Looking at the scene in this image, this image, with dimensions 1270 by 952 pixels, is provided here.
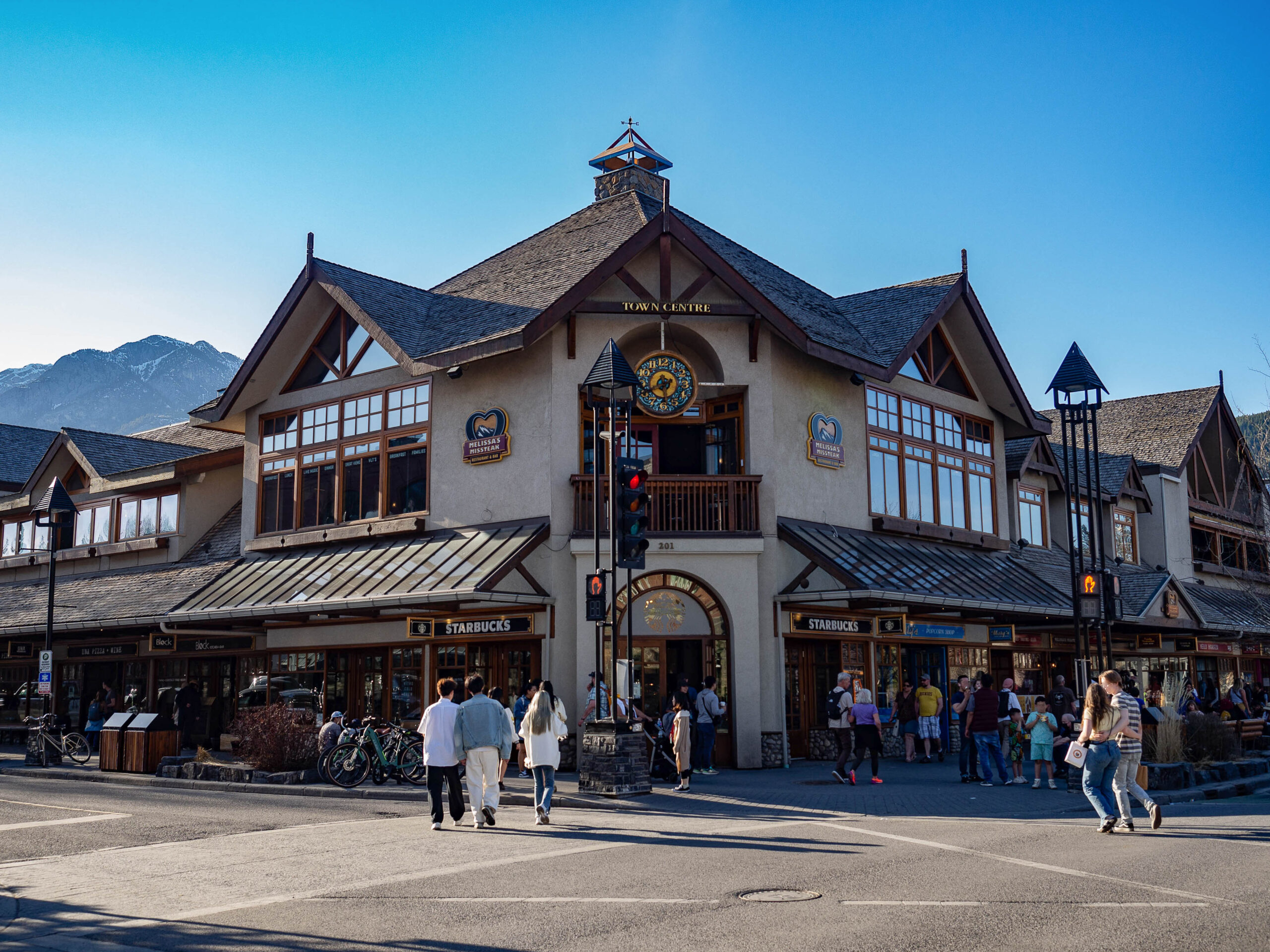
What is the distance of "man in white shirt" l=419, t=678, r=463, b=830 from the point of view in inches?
532

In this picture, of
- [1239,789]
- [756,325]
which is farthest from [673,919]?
[756,325]

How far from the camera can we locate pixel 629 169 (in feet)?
101

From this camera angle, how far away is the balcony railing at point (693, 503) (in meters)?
22.8

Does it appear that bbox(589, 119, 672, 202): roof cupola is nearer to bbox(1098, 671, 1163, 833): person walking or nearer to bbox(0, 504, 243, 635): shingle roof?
bbox(0, 504, 243, 635): shingle roof

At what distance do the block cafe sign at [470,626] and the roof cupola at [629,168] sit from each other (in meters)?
12.7

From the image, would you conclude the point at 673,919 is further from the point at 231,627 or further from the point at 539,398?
the point at 231,627

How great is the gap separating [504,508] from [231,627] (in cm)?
809

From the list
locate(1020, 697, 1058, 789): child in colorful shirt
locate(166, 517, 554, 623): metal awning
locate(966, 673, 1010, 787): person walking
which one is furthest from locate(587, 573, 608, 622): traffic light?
locate(1020, 697, 1058, 789): child in colorful shirt

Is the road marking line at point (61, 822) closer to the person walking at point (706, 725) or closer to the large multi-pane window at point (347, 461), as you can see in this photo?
the person walking at point (706, 725)

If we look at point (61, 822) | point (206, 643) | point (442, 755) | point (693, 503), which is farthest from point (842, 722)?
point (206, 643)

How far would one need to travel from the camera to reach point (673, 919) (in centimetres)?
803

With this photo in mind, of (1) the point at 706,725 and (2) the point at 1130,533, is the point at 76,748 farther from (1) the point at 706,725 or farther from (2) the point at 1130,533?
(2) the point at 1130,533

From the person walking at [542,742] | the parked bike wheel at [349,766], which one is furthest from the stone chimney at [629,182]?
the person walking at [542,742]

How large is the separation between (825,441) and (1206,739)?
30.1ft
